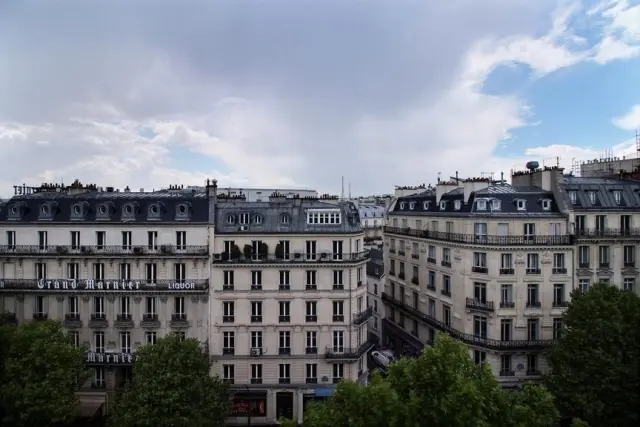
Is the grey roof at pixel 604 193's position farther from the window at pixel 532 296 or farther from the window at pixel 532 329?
the window at pixel 532 329

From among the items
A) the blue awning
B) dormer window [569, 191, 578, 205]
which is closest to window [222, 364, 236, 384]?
the blue awning

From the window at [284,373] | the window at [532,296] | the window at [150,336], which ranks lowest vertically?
the window at [284,373]

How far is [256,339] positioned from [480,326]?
19.9 metres

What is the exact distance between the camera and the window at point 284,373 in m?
38.5

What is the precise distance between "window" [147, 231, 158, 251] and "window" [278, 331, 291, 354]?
13.3 metres

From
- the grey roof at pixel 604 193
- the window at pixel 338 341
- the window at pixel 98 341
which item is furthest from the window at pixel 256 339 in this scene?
the grey roof at pixel 604 193

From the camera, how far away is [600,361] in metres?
29.1

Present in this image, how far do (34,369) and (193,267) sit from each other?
13.4 meters

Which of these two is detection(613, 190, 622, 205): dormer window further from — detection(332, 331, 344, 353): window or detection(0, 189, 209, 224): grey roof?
detection(0, 189, 209, 224): grey roof

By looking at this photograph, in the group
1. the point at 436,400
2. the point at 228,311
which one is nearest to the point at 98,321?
the point at 228,311

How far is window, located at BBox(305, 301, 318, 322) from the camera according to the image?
38.5 m

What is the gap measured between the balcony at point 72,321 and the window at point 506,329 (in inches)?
1439

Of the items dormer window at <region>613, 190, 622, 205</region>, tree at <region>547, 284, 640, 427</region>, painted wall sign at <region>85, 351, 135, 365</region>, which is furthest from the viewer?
dormer window at <region>613, 190, 622, 205</region>

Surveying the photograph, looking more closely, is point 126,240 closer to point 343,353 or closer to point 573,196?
point 343,353
